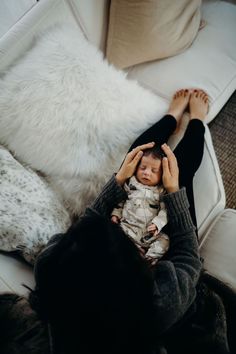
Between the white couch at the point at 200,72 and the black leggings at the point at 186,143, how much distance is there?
54mm

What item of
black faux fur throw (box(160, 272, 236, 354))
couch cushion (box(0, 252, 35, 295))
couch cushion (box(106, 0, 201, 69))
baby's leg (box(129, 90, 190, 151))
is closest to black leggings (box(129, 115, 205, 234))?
baby's leg (box(129, 90, 190, 151))

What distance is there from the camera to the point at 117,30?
1289mm

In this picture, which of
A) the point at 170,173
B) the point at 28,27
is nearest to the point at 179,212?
the point at 170,173

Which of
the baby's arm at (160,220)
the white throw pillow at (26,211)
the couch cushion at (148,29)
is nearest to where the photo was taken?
the white throw pillow at (26,211)

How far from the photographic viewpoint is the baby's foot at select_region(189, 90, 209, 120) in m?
1.17

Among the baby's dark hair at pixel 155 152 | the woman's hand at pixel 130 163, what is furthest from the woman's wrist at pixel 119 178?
the baby's dark hair at pixel 155 152

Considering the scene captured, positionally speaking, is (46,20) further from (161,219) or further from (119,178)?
(161,219)

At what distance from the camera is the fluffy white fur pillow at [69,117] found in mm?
1033

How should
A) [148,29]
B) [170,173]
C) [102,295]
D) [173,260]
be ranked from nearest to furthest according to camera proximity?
[102,295] < [173,260] < [170,173] < [148,29]

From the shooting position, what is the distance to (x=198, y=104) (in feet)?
3.93

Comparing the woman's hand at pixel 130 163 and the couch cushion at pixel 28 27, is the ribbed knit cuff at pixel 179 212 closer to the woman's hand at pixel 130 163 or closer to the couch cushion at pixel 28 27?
the woman's hand at pixel 130 163

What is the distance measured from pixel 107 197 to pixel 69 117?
0.28 m

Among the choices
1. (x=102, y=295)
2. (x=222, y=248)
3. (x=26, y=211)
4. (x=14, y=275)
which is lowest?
(x=14, y=275)

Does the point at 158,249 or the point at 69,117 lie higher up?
the point at 69,117
